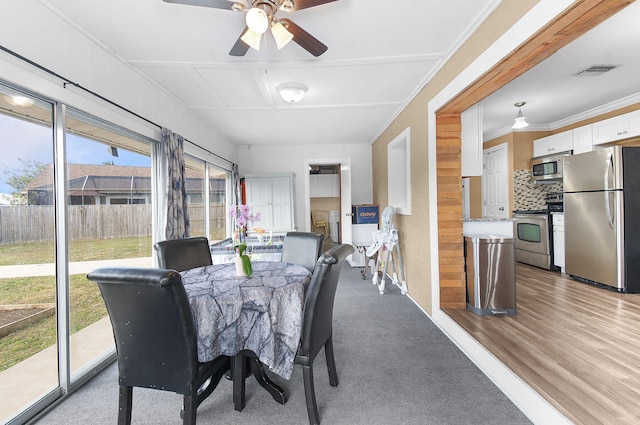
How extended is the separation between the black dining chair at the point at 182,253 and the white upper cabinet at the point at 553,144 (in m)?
5.48

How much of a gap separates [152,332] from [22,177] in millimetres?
1292

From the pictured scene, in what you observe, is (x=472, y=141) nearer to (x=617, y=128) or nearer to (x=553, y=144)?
(x=617, y=128)

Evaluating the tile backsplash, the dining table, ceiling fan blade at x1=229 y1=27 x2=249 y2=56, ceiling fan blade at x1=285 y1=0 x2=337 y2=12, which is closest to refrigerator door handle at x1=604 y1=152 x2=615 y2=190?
the tile backsplash

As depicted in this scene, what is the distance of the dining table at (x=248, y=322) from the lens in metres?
1.45

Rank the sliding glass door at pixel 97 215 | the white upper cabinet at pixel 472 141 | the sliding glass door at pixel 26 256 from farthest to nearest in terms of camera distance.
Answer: the white upper cabinet at pixel 472 141 < the sliding glass door at pixel 97 215 < the sliding glass door at pixel 26 256

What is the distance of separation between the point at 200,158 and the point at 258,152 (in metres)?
1.99

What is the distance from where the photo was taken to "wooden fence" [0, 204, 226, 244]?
1.56m

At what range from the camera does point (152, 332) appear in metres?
1.27

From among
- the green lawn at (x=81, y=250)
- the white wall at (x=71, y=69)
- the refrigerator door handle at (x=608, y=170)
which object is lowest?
the green lawn at (x=81, y=250)

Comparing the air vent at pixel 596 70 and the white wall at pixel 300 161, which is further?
the white wall at pixel 300 161

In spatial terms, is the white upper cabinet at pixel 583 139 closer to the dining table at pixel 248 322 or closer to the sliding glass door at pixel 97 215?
the dining table at pixel 248 322

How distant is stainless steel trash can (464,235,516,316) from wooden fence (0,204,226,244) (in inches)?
127

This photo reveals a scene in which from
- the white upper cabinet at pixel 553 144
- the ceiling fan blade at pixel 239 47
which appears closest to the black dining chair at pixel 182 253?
the ceiling fan blade at pixel 239 47

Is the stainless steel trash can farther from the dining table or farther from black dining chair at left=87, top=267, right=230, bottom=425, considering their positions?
black dining chair at left=87, top=267, right=230, bottom=425
